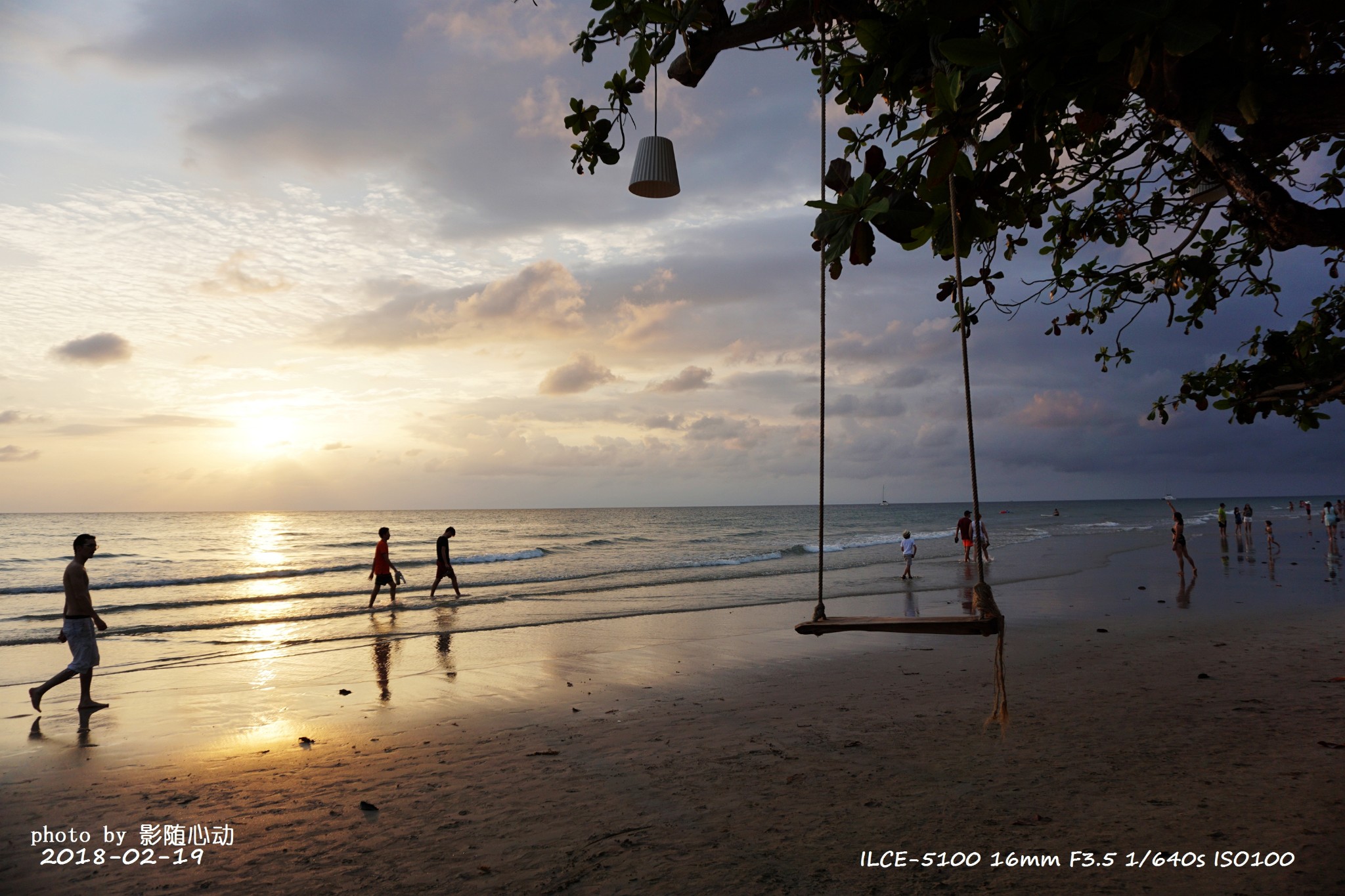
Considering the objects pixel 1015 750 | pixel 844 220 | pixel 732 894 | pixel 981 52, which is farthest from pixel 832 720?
pixel 981 52

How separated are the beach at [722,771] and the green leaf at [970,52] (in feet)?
12.5

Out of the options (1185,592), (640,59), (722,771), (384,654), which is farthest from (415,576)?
(640,59)

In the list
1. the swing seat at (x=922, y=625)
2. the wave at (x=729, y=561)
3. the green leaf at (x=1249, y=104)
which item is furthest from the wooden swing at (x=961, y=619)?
the wave at (x=729, y=561)

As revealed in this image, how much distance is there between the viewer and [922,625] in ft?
9.84

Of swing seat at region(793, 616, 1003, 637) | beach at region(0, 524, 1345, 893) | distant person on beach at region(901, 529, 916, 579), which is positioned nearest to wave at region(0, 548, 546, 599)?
beach at region(0, 524, 1345, 893)

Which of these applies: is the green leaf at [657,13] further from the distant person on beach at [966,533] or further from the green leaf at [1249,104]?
the distant person on beach at [966,533]

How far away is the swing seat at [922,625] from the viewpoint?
2.82 m

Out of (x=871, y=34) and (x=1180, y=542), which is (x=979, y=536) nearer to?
(x=871, y=34)

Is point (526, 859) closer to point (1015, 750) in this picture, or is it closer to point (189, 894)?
point (189, 894)

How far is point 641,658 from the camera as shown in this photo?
11.2m

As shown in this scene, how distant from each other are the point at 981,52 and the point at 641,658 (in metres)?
10.2

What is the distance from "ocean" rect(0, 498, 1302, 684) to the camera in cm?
1609

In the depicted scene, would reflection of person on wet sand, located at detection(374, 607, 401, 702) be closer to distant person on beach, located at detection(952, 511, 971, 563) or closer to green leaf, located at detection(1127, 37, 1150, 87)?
green leaf, located at detection(1127, 37, 1150, 87)

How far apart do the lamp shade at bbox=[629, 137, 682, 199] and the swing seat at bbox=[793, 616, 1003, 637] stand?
3139mm
